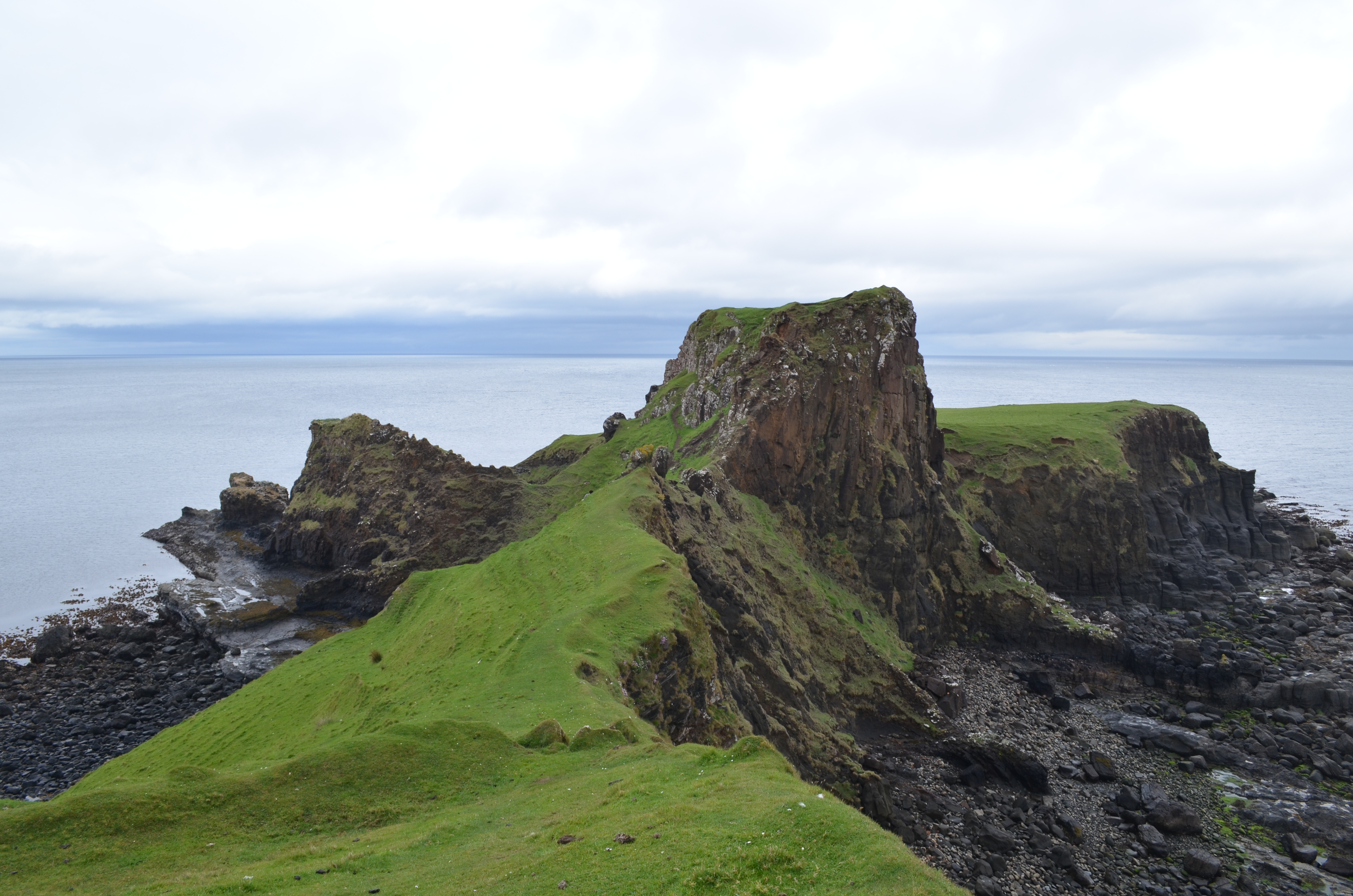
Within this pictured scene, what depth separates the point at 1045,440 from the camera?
282 ft

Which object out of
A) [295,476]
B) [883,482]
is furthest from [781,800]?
[295,476]

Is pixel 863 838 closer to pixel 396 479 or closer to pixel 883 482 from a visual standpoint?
pixel 883 482

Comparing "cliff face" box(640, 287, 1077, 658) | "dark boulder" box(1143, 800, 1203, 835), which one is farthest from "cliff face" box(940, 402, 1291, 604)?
"dark boulder" box(1143, 800, 1203, 835)

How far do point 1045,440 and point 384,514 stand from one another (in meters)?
74.7

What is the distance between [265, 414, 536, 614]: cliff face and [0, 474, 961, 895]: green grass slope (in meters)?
34.8

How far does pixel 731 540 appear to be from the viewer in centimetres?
5278

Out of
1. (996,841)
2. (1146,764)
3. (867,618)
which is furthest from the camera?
(867,618)

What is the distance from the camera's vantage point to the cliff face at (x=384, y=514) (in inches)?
2849

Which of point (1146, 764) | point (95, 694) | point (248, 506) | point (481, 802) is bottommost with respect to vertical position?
point (95, 694)

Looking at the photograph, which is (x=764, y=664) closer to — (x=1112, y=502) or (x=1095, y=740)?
(x=1095, y=740)

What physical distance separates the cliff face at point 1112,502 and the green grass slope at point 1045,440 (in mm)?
175

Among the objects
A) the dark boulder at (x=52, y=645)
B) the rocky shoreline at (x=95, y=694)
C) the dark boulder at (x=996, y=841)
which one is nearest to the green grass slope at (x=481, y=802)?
the rocky shoreline at (x=95, y=694)

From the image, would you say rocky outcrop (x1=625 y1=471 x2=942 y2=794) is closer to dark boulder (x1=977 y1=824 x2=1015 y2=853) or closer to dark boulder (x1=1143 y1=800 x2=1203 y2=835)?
dark boulder (x1=977 y1=824 x2=1015 y2=853)

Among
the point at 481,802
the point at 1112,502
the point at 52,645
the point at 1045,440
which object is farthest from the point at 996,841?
the point at 52,645
